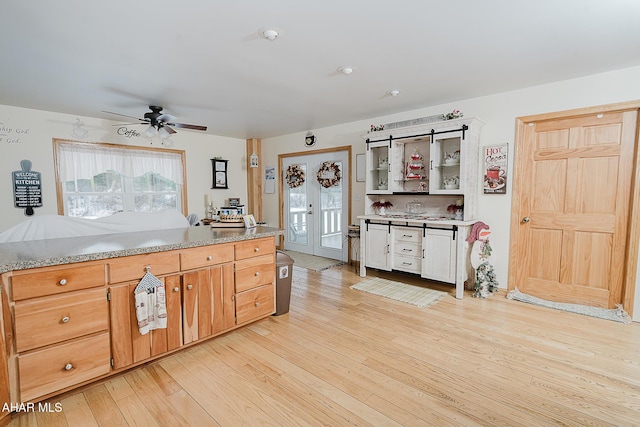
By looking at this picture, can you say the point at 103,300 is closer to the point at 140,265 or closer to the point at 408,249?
the point at 140,265

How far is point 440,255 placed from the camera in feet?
12.1

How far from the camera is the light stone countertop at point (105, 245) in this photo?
1.69 m

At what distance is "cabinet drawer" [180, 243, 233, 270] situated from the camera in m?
2.27

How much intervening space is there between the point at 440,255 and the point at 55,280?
11.8 ft

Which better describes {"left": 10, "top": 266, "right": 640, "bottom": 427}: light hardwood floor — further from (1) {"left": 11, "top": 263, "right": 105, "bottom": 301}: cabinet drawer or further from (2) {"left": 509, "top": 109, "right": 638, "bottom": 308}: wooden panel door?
(1) {"left": 11, "top": 263, "right": 105, "bottom": 301}: cabinet drawer

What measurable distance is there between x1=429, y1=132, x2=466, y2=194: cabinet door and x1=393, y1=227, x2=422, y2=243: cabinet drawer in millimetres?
553

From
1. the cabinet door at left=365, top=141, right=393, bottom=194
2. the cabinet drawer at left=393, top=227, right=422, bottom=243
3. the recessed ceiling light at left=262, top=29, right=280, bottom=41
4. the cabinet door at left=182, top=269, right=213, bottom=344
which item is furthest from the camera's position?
the cabinet door at left=365, top=141, right=393, bottom=194

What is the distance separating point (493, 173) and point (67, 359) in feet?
14.1

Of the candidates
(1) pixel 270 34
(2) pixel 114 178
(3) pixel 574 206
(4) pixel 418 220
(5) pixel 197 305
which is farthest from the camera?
(2) pixel 114 178

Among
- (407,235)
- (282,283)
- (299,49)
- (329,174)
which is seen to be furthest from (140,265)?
(329,174)

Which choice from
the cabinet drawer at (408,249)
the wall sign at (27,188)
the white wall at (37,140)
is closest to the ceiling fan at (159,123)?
the white wall at (37,140)

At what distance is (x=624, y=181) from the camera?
299 cm

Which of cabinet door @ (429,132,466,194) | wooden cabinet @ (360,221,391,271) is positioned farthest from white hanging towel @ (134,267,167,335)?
cabinet door @ (429,132,466,194)

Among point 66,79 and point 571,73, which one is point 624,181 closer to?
point 571,73
